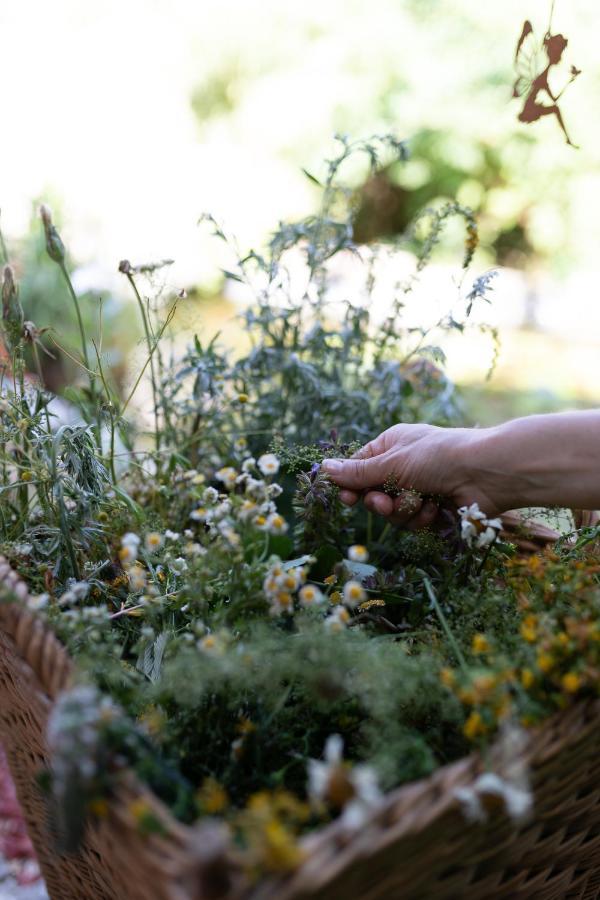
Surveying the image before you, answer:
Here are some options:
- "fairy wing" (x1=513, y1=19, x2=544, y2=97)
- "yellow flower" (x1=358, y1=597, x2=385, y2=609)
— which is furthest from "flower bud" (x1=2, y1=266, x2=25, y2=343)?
"fairy wing" (x1=513, y1=19, x2=544, y2=97)

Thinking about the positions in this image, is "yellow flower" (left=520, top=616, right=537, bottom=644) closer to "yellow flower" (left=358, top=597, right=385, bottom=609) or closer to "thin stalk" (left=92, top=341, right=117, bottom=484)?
"yellow flower" (left=358, top=597, right=385, bottom=609)

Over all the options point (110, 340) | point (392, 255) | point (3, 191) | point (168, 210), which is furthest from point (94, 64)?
point (392, 255)

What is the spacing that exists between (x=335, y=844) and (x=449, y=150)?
452 centimetres

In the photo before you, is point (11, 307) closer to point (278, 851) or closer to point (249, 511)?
point (249, 511)

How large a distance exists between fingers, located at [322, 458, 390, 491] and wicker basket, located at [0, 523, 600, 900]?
16.8 inches

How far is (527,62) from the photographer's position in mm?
1130

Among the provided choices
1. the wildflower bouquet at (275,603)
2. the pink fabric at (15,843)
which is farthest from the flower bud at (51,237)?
the pink fabric at (15,843)

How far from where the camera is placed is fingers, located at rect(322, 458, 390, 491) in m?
0.97

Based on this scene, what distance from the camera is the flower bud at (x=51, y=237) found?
975 mm

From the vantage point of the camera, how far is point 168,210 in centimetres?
417

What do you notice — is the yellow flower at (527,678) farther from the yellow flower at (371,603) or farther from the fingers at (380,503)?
A: the fingers at (380,503)

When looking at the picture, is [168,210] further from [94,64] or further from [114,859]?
[114,859]

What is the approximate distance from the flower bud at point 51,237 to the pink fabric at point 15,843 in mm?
1083

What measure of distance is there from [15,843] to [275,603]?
4.14ft
